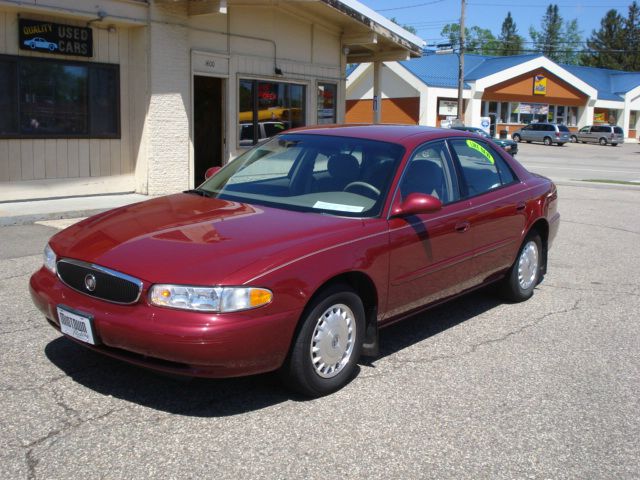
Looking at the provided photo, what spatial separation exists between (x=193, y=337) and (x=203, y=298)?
0.70ft

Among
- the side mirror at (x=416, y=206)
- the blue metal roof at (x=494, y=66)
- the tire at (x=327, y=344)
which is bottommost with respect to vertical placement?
the tire at (x=327, y=344)

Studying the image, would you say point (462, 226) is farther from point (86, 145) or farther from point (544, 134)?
point (544, 134)

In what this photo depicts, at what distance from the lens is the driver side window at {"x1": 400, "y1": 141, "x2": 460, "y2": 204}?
16.4ft

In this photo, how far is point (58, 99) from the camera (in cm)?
1127

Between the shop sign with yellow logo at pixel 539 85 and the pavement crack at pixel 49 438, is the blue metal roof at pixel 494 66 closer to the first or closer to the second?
the shop sign with yellow logo at pixel 539 85

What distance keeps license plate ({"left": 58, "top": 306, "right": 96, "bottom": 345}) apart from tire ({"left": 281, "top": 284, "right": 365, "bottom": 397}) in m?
1.11

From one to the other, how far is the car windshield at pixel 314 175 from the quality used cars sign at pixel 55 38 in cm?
669

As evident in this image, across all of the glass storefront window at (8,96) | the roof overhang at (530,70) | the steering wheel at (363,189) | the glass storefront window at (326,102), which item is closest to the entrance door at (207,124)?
the glass storefront window at (326,102)

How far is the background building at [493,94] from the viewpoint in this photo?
47.3 metres

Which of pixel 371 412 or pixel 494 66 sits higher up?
pixel 494 66

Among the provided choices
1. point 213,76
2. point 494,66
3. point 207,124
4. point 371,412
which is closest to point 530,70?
point 494,66

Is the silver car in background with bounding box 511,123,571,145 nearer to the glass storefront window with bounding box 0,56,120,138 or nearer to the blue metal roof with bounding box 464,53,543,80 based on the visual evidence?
the blue metal roof with bounding box 464,53,543,80

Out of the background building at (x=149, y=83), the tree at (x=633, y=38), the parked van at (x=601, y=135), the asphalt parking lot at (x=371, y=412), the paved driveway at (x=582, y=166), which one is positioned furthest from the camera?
the tree at (x=633, y=38)

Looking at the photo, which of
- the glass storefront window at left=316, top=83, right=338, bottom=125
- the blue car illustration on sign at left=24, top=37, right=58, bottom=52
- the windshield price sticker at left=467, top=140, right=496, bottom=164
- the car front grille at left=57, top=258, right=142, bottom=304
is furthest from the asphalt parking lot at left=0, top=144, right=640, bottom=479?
the glass storefront window at left=316, top=83, right=338, bottom=125
